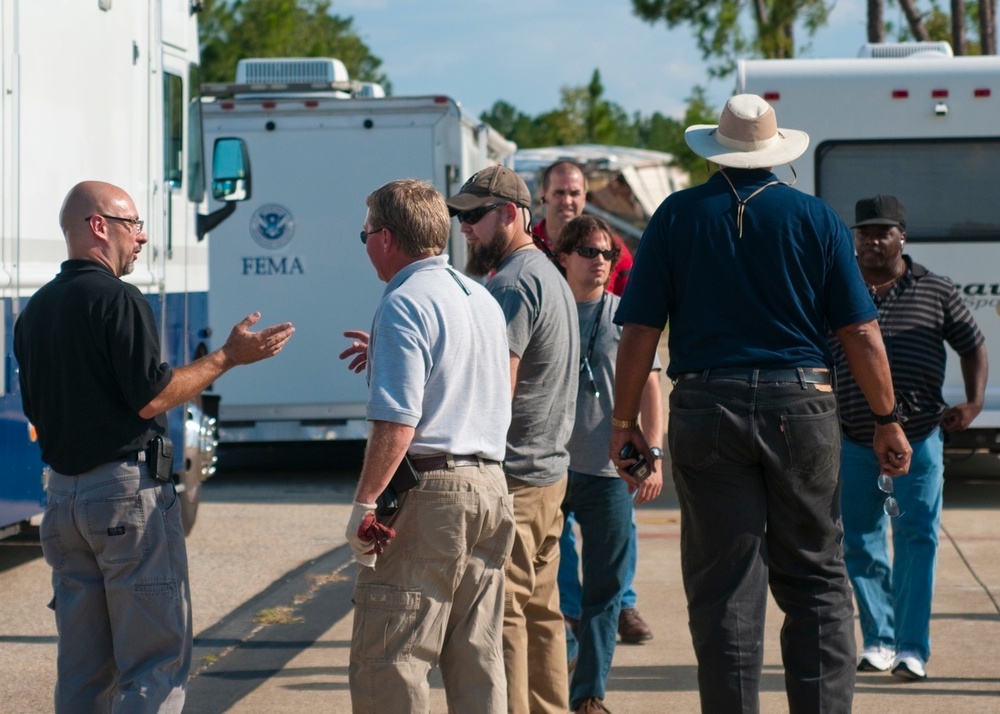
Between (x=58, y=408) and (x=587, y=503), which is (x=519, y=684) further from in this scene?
(x=58, y=408)

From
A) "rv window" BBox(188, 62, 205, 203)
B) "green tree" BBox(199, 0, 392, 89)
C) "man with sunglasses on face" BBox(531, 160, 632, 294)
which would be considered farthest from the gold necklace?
"green tree" BBox(199, 0, 392, 89)

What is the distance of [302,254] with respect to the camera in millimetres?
10969

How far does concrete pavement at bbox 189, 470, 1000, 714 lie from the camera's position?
505 cm

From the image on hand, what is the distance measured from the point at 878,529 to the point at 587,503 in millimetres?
1214

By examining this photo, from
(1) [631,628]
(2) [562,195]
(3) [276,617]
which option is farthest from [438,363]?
(3) [276,617]

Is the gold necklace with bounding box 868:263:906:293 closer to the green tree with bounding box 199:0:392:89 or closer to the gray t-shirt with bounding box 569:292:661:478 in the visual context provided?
the gray t-shirt with bounding box 569:292:661:478

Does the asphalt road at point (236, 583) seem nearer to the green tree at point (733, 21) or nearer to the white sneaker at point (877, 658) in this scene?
the white sneaker at point (877, 658)

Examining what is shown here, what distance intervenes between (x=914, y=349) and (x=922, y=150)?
4.64 meters

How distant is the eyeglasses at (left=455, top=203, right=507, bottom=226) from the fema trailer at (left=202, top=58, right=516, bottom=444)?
6.47m

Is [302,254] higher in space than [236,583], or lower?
higher

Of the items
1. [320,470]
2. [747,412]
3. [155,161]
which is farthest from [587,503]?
[320,470]

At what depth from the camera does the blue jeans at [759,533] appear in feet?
12.6

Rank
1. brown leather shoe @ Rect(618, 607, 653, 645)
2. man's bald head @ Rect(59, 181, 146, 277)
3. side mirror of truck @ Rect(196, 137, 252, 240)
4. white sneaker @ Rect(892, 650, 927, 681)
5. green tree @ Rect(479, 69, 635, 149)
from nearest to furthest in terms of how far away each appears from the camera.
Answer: man's bald head @ Rect(59, 181, 146, 277) < white sneaker @ Rect(892, 650, 927, 681) < brown leather shoe @ Rect(618, 607, 653, 645) < side mirror of truck @ Rect(196, 137, 252, 240) < green tree @ Rect(479, 69, 635, 149)

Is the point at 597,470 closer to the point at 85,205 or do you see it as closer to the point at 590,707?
the point at 590,707
